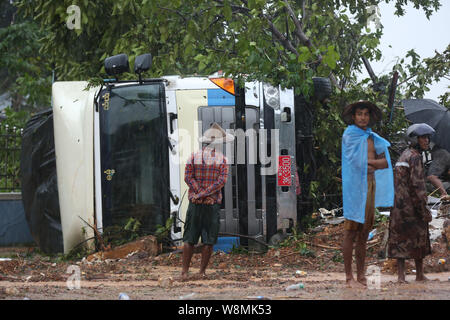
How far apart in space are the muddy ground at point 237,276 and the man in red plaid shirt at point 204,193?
44 centimetres

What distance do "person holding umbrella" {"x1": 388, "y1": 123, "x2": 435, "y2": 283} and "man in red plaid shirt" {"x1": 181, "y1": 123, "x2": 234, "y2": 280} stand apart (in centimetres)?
184

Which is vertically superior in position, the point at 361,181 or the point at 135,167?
the point at 135,167

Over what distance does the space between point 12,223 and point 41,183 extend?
1875mm

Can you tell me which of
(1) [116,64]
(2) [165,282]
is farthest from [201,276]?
(1) [116,64]

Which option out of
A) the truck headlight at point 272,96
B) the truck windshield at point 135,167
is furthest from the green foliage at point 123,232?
the truck headlight at point 272,96

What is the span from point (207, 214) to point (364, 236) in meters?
1.77

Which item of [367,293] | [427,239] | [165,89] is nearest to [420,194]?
[427,239]

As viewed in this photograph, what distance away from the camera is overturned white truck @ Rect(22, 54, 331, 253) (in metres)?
9.12

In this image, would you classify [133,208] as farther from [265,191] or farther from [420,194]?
[420,194]

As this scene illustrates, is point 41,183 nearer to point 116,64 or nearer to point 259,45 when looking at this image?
point 116,64

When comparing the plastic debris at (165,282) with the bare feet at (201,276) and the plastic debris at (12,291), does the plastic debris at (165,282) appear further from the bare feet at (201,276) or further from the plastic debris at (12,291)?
the plastic debris at (12,291)

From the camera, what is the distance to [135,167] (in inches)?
361

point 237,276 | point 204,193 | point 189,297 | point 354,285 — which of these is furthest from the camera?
point 237,276

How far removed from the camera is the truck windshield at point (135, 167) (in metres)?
9.12
